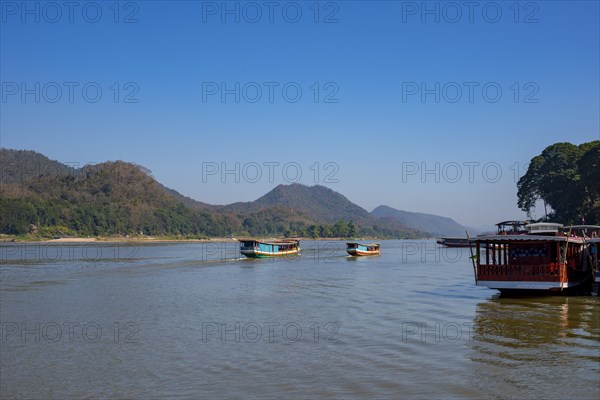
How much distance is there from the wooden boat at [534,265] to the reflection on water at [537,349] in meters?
0.98

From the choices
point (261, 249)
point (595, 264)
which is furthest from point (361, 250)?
point (595, 264)

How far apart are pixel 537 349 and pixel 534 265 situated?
11.0m

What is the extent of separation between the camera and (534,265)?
25.8 meters

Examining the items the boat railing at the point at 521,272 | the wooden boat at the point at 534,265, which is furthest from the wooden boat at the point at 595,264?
the boat railing at the point at 521,272

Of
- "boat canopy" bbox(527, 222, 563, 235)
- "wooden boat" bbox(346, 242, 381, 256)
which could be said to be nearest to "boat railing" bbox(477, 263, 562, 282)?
"boat canopy" bbox(527, 222, 563, 235)

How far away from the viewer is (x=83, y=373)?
14.0m

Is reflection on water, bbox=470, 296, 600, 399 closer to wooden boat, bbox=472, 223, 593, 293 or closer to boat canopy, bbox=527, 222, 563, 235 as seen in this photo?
wooden boat, bbox=472, 223, 593, 293

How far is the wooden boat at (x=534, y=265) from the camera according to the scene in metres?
25.1

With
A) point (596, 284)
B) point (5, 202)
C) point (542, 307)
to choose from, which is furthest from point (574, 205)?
point (5, 202)

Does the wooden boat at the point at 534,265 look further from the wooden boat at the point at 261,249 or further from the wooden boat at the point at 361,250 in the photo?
the wooden boat at the point at 361,250

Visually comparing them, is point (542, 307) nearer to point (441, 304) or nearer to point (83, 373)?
point (441, 304)

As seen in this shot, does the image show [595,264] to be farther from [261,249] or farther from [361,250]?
[361,250]

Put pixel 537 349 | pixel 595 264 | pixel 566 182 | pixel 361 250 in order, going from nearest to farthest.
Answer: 1. pixel 537 349
2. pixel 595 264
3. pixel 566 182
4. pixel 361 250

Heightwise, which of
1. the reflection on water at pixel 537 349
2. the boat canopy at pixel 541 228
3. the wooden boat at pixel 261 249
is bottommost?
the reflection on water at pixel 537 349
